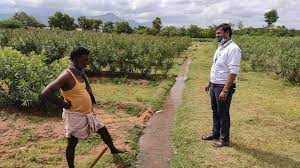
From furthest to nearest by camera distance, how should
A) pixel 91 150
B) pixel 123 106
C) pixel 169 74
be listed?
pixel 169 74
pixel 123 106
pixel 91 150

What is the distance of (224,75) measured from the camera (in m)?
6.73

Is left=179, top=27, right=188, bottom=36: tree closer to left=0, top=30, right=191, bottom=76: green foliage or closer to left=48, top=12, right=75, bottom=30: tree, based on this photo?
left=48, top=12, right=75, bottom=30: tree

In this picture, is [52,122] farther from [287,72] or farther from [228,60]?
[287,72]

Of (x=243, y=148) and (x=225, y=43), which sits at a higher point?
(x=225, y=43)

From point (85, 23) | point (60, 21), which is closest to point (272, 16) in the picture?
point (85, 23)

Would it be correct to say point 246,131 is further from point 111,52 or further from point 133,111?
point 111,52

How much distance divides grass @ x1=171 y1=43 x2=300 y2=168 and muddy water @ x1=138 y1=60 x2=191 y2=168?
0.56 ft

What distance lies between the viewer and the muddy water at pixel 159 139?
6.62 metres

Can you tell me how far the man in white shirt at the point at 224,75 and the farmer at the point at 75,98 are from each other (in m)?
2.21

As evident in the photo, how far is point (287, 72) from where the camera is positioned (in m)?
16.5

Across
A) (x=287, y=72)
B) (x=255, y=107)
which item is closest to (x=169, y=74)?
(x=287, y=72)

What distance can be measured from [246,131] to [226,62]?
2261mm

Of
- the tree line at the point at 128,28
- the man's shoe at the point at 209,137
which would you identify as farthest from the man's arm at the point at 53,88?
the tree line at the point at 128,28

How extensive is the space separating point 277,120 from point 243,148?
2.66 m
